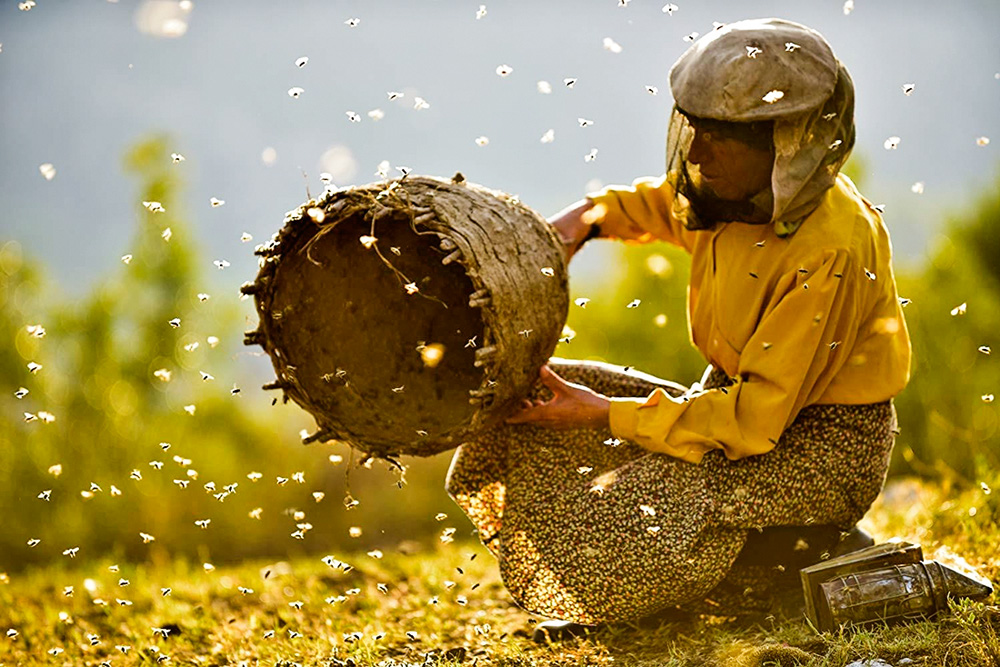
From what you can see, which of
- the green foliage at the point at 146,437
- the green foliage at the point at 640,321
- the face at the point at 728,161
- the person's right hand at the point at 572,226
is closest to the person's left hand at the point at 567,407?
the person's right hand at the point at 572,226

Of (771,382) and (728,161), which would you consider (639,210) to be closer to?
(728,161)

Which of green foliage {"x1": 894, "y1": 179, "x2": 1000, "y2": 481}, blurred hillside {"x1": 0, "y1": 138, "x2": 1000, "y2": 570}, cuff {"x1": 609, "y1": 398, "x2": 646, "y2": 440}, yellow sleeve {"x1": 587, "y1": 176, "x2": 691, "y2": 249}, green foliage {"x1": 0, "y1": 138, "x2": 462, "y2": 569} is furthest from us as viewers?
green foliage {"x1": 0, "y1": 138, "x2": 462, "y2": 569}

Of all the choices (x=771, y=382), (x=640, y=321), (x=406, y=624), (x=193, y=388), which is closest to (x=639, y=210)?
(x=771, y=382)

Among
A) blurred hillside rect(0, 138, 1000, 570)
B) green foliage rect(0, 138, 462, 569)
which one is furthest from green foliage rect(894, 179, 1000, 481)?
green foliage rect(0, 138, 462, 569)

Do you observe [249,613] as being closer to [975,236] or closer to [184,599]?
[184,599]

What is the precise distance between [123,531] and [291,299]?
802 centimetres

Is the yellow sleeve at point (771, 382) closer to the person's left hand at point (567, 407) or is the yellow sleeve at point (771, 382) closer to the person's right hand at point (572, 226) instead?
the person's left hand at point (567, 407)

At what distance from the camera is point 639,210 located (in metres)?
4.46

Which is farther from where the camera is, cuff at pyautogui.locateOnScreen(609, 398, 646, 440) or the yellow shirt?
cuff at pyautogui.locateOnScreen(609, 398, 646, 440)

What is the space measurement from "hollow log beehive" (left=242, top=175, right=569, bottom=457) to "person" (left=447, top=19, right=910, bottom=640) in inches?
12.8

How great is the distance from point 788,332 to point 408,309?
154 cm

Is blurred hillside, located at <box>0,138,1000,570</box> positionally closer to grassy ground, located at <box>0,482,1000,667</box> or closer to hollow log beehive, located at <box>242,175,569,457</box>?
grassy ground, located at <box>0,482,1000,667</box>

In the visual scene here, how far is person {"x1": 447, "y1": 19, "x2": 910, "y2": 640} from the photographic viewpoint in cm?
352

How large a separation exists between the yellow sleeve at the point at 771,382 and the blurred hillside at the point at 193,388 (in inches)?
263
